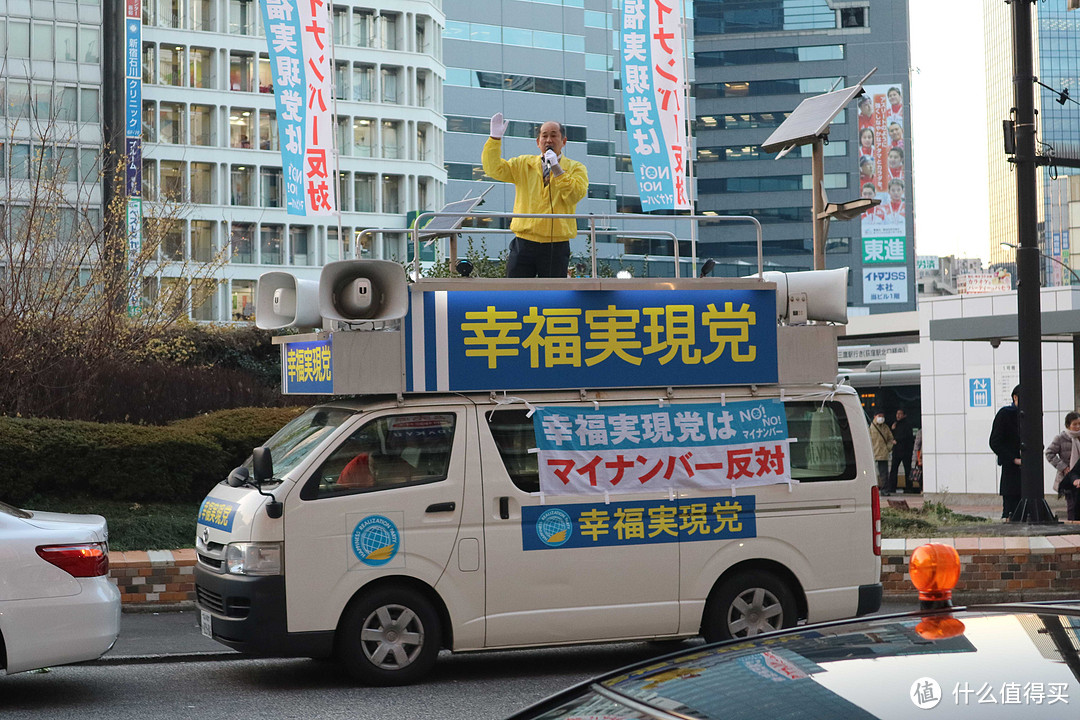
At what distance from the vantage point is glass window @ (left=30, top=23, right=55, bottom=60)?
203ft

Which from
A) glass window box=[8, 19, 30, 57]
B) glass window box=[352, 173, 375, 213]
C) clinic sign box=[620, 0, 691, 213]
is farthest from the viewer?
glass window box=[352, 173, 375, 213]

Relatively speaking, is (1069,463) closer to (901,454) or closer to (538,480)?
(538,480)

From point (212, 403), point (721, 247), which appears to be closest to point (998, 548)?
point (212, 403)

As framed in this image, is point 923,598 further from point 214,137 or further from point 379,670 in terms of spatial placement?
point 214,137

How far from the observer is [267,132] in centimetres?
7544

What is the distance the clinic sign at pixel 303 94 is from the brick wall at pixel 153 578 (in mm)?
12264

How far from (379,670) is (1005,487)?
406 inches

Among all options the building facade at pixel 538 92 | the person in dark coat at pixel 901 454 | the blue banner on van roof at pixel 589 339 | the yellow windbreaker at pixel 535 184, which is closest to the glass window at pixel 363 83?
the building facade at pixel 538 92

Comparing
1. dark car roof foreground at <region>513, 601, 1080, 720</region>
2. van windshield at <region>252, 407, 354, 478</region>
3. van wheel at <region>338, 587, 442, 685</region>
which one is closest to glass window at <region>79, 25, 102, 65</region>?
van windshield at <region>252, 407, 354, 478</region>

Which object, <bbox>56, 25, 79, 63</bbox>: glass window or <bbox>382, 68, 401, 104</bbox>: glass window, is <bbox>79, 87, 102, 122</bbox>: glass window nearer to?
<bbox>56, 25, 79, 63</bbox>: glass window

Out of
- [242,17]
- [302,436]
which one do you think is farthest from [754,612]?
[242,17]

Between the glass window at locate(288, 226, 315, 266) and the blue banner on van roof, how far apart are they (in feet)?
223

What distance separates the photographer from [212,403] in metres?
18.8

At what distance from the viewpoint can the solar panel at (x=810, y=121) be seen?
1405cm
